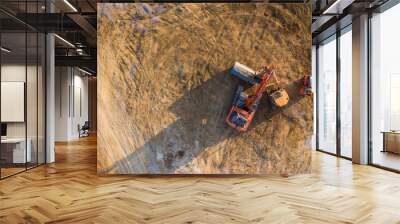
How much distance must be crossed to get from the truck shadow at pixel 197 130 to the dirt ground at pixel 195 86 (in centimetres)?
2

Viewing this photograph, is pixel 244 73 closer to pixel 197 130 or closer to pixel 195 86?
pixel 195 86

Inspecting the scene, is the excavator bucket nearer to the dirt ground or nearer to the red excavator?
the red excavator

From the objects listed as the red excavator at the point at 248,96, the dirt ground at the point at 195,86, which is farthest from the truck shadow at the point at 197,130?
the red excavator at the point at 248,96

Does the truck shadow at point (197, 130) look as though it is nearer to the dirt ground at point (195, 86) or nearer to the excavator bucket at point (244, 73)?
the dirt ground at point (195, 86)

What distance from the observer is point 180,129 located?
615 cm

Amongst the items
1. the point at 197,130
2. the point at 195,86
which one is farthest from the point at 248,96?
the point at 197,130

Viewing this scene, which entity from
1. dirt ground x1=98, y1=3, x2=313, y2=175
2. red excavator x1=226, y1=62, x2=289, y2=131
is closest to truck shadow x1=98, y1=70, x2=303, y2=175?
dirt ground x1=98, y1=3, x2=313, y2=175

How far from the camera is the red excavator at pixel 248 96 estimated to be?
19.1ft

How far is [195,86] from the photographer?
241 inches

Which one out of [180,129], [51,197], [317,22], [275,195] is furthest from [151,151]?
[317,22]

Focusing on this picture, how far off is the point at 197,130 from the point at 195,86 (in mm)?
759

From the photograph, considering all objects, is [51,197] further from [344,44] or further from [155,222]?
[344,44]

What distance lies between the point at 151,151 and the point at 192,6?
8.54ft

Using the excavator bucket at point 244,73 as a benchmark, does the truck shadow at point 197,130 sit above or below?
below
